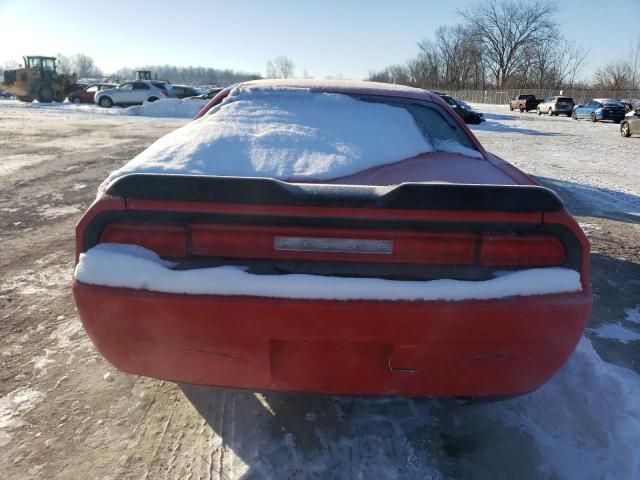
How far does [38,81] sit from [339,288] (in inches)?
1573

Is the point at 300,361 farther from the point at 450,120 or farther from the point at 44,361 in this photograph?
the point at 450,120

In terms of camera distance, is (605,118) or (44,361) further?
(605,118)

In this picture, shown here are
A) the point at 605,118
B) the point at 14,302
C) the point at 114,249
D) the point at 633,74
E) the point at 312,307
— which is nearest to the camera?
the point at 312,307

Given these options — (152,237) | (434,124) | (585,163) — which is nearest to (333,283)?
(152,237)

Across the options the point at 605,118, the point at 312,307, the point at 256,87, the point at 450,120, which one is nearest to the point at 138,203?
the point at 312,307

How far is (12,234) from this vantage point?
5.01 metres

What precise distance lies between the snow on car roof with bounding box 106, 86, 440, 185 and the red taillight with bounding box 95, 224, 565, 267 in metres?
0.31

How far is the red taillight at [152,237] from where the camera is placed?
1849mm

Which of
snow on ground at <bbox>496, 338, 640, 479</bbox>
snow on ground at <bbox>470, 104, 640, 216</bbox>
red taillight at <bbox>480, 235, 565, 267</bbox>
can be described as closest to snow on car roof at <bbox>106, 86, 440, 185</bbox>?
red taillight at <bbox>480, 235, 565, 267</bbox>

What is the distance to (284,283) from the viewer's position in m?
1.72

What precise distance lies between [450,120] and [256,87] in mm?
1327

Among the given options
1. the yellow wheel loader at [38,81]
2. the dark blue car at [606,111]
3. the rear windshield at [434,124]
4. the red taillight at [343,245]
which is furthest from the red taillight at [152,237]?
the yellow wheel loader at [38,81]

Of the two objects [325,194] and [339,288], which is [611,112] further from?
[339,288]

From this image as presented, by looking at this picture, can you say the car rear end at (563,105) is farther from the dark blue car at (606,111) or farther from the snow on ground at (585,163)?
the snow on ground at (585,163)
